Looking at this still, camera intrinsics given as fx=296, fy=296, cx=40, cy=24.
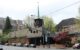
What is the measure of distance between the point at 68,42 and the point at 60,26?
1769 inches

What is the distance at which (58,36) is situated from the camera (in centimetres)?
8162

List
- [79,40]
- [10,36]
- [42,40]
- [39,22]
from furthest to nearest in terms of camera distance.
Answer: [10,36] < [42,40] < [79,40] < [39,22]

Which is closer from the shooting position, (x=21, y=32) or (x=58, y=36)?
(x=58, y=36)

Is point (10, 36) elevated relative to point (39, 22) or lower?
lower

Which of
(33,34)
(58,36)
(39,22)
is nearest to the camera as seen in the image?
(39,22)

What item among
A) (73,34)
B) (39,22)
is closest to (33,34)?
(73,34)

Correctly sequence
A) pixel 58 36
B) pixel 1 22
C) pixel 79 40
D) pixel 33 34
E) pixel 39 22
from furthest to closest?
pixel 1 22, pixel 33 34, pixel 58 36, pixel 79 40, pixel 39 22

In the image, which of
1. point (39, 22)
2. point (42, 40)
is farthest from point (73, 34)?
point (39, 22)

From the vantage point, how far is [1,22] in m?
187

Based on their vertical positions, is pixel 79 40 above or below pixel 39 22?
below

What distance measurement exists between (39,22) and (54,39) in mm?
25543

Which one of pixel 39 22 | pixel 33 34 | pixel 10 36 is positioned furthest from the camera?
pixel 10 36

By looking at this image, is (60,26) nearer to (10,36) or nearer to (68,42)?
(10,36)

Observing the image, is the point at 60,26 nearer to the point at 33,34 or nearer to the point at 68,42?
the point at 33,34
